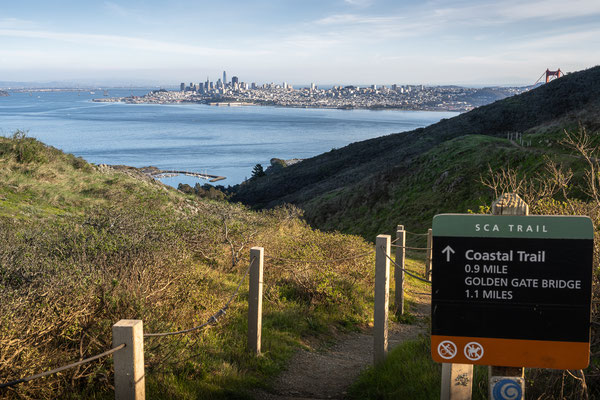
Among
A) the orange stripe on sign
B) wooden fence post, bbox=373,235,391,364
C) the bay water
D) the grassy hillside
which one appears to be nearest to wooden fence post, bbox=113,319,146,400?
the grassy hillside

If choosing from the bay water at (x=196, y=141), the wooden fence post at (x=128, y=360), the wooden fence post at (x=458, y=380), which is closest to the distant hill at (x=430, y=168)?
the wooden fence post at (x=458, y=380)

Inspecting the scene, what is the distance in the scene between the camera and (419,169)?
35.1 meters

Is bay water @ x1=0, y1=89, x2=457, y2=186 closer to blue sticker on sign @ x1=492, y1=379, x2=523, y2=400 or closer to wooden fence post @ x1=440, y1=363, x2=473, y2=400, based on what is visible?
wooden fence post @ x1=440, y1=363, x2=473, y2=400

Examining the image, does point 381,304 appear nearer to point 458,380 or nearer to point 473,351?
point 458,380

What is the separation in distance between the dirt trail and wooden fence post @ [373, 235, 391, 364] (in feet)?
1.41

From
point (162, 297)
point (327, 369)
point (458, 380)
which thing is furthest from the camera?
point (327, 369)

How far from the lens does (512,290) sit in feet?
8.64

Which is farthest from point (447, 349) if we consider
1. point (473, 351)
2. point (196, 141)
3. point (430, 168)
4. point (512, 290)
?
point (196, 141)

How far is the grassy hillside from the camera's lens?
3928 millimetres

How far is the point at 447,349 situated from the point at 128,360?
1.92 m

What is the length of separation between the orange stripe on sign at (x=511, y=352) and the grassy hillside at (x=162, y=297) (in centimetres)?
250

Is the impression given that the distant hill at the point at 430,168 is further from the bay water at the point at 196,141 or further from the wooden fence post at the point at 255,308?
the bay water at the point at 196,141

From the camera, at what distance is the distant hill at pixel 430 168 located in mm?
28766

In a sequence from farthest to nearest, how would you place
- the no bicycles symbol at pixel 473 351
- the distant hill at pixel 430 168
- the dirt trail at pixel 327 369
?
the distant hill at pixel 430 168
the dirt trail at pixel 327 369
the no bicycles symbol at pixel 473 351
